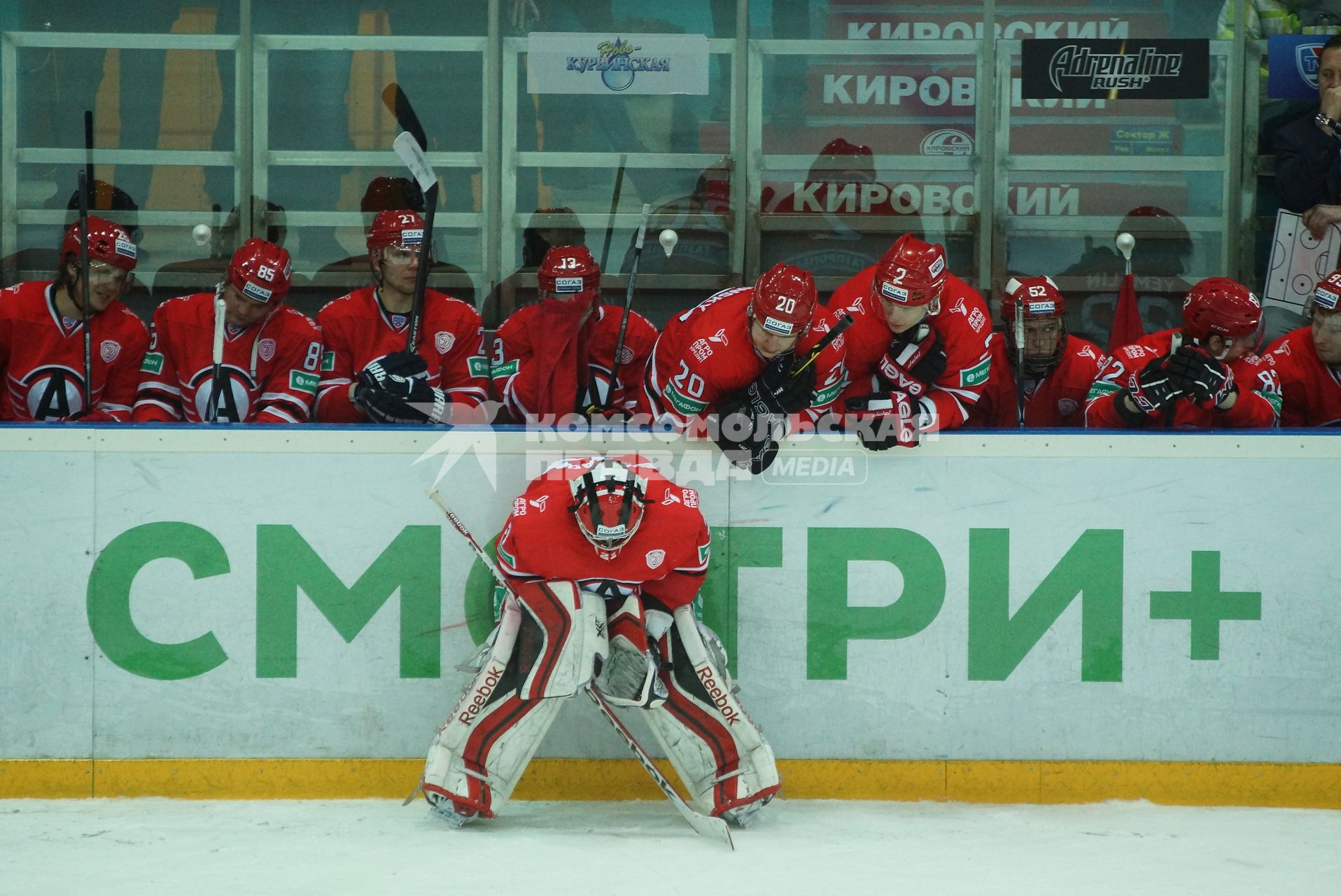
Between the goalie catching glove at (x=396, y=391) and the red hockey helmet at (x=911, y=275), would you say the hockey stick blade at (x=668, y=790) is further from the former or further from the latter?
the red hockey helmet at (x=911, y=275)

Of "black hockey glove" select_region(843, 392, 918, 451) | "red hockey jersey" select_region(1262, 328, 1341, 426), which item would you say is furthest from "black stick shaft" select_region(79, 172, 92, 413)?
"red hockey jersey" select_region(1262, 328, 1341, 426)

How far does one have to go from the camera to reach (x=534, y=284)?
471 centimetres

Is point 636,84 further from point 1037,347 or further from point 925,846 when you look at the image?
point 925,846

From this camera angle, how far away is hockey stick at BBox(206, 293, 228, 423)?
3.59 meters

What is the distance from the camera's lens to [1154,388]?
11.2ft

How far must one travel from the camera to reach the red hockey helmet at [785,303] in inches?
131

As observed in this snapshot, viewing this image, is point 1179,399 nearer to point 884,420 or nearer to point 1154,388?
point 1154,388

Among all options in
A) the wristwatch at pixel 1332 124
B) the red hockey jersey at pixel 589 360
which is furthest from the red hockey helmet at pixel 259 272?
the wristwatch at pixel 1332 124

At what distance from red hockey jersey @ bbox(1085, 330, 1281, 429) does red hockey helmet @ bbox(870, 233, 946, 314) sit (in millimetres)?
551

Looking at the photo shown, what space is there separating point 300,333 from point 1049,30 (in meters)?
2.66

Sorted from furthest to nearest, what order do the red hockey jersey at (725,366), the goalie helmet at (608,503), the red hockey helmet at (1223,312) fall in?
the red hockey helmet at (1223,312) → the red hockey jersey at (725,366) → the goalie helmet at (608,503)

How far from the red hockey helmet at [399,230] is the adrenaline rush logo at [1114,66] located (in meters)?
2.21

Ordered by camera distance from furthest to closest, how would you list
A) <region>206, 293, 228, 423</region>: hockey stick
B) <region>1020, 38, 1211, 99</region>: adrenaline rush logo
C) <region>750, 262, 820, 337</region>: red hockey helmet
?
<region>1020, 38, 1211, 99</region>: adrenaline rush logo, <region>206, 293, 228, 423</region>: hockey stick, <region>750, 262, 820, 337</region>: red hockey helmet

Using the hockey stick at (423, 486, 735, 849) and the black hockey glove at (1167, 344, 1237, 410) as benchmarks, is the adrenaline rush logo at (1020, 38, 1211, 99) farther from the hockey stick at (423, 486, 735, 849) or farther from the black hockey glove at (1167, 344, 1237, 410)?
the hockey stick at (423, 486, 735, 849)
